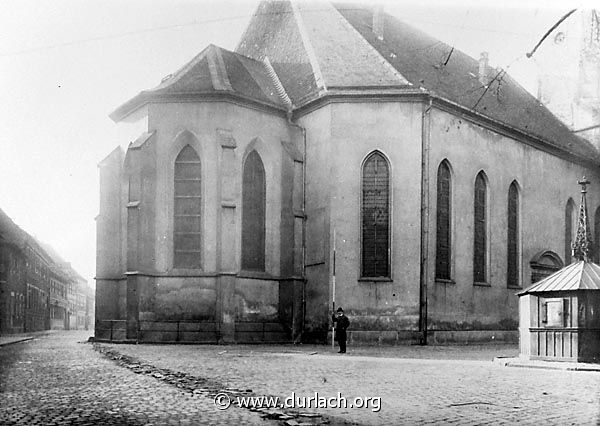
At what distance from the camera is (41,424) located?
24.1 feet

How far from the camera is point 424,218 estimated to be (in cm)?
2444

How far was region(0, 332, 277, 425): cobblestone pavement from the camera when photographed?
7652 mm

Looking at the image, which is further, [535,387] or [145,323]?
[145,323]

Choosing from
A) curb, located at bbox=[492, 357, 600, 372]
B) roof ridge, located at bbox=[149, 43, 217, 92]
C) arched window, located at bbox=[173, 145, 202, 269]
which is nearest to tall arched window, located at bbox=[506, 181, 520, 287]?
arched window, located at bbox=[173, 145, 202, 269]

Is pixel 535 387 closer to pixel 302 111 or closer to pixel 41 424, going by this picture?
pixel 41 424

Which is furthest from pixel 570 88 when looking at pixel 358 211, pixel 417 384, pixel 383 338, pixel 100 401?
pixel 100 401

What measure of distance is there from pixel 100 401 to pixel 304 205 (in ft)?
55.9

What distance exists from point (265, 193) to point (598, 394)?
1615 cm

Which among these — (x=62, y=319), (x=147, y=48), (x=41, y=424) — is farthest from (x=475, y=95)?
(x=62, y=319)

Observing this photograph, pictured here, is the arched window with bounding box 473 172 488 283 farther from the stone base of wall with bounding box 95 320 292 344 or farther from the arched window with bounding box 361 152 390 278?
the stone base of wall with bounding box 95 320 292 344

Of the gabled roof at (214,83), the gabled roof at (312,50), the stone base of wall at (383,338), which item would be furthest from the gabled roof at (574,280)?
the gabled roof at (214,83)

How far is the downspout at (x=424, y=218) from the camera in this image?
23.9m

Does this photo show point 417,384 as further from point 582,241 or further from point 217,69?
point 217,69

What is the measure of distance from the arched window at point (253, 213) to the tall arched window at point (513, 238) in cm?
1035
